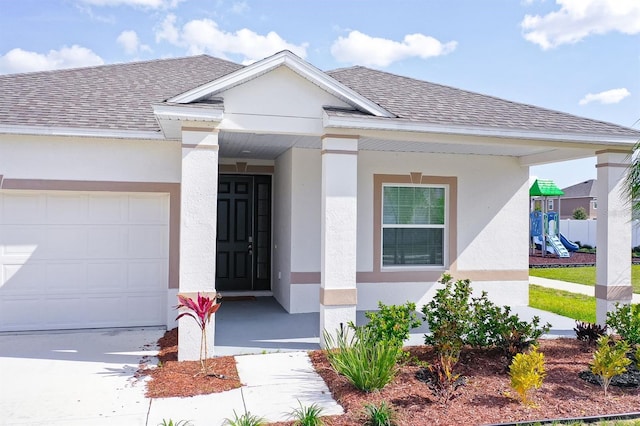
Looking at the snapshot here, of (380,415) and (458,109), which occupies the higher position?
(458,109)

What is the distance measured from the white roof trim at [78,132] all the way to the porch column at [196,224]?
6.63 feet

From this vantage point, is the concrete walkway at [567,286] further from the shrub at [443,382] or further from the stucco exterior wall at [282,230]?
the shrub at [443,382]

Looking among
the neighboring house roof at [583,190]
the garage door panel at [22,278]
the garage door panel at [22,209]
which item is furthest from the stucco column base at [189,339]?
the neighboring house roof at [583,190]

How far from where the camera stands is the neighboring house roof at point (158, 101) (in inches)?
322

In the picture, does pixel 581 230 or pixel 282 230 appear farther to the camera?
pixel 581 230

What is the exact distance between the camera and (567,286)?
573 inches

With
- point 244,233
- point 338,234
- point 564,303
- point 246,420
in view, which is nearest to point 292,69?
point 338,234

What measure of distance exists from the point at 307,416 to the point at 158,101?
636 centimetres

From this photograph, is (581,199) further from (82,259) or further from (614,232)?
(82,259)

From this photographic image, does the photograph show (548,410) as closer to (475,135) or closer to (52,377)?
(475,135)

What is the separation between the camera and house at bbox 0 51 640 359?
23.2 ft

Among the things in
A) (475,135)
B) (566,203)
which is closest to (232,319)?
(475,135)

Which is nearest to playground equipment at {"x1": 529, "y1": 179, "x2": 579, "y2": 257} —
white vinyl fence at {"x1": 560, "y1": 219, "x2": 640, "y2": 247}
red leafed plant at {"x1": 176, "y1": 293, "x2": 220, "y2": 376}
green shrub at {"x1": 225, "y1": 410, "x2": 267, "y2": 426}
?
white vinyl fence at {"x1": 560, "y1": 219, "x2": 640, "y2": 247}

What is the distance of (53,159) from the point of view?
27.2 ft
